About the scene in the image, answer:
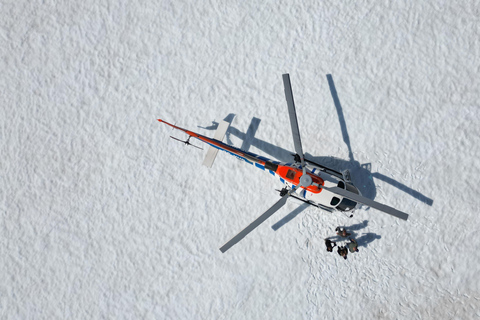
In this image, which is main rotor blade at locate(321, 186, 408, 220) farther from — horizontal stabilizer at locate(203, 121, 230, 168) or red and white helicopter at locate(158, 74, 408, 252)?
horizontal stabilizer at locate(203, 121, 230, 168)

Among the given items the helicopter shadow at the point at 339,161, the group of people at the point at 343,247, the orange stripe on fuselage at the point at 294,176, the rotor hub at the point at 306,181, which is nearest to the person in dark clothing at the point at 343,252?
the group of people at the point at 343,247

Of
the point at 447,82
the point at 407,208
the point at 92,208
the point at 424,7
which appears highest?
the point at 424,7

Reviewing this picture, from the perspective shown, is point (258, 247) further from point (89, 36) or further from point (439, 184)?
point (89, 36)

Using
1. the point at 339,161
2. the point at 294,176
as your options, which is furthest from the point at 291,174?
the point at 339,161

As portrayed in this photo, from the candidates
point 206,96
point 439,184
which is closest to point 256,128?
point 206,96

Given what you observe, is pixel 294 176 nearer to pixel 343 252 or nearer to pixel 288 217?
pixel 288 217

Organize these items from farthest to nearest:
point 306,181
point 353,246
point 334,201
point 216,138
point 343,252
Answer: point 343,252
point 353,246
point 216,138
point 334,201
point 306,181
